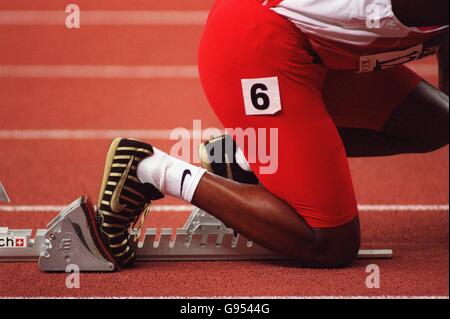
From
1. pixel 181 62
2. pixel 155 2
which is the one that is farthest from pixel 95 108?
pixel 155 2

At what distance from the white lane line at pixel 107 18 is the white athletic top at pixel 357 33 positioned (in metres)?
3.85

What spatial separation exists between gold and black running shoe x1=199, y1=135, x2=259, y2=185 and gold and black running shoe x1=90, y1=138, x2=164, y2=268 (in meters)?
0.33

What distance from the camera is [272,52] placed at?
7.84 feet

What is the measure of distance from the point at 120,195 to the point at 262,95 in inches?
17.3

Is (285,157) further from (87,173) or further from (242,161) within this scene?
(87,173)

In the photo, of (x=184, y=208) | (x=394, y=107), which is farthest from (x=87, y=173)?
(x=394, y=107)

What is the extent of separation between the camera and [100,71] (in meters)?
5.31

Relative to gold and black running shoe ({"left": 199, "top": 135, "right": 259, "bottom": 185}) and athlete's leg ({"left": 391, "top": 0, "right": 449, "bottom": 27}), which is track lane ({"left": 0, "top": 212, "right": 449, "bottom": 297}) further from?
athlete's leg ({"left": 391, "top": 0, "right": 449, "bottom": 27})

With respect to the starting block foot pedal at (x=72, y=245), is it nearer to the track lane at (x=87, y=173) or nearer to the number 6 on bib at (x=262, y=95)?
the number 6 on bib at (x=262, y=95)

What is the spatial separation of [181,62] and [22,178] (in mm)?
2202

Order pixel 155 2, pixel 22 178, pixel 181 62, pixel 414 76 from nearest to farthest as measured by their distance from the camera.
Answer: pixel 414 76, pixel 22 178, pixel 181 62, pixel 155 2

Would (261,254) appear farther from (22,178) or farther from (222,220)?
(22,178)

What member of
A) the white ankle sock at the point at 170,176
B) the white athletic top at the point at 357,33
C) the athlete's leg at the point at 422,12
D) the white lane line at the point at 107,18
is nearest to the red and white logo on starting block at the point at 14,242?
the white ankle sock at the point at 170,176

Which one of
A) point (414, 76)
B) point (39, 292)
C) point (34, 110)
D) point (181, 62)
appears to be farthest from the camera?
point (181, 62)
